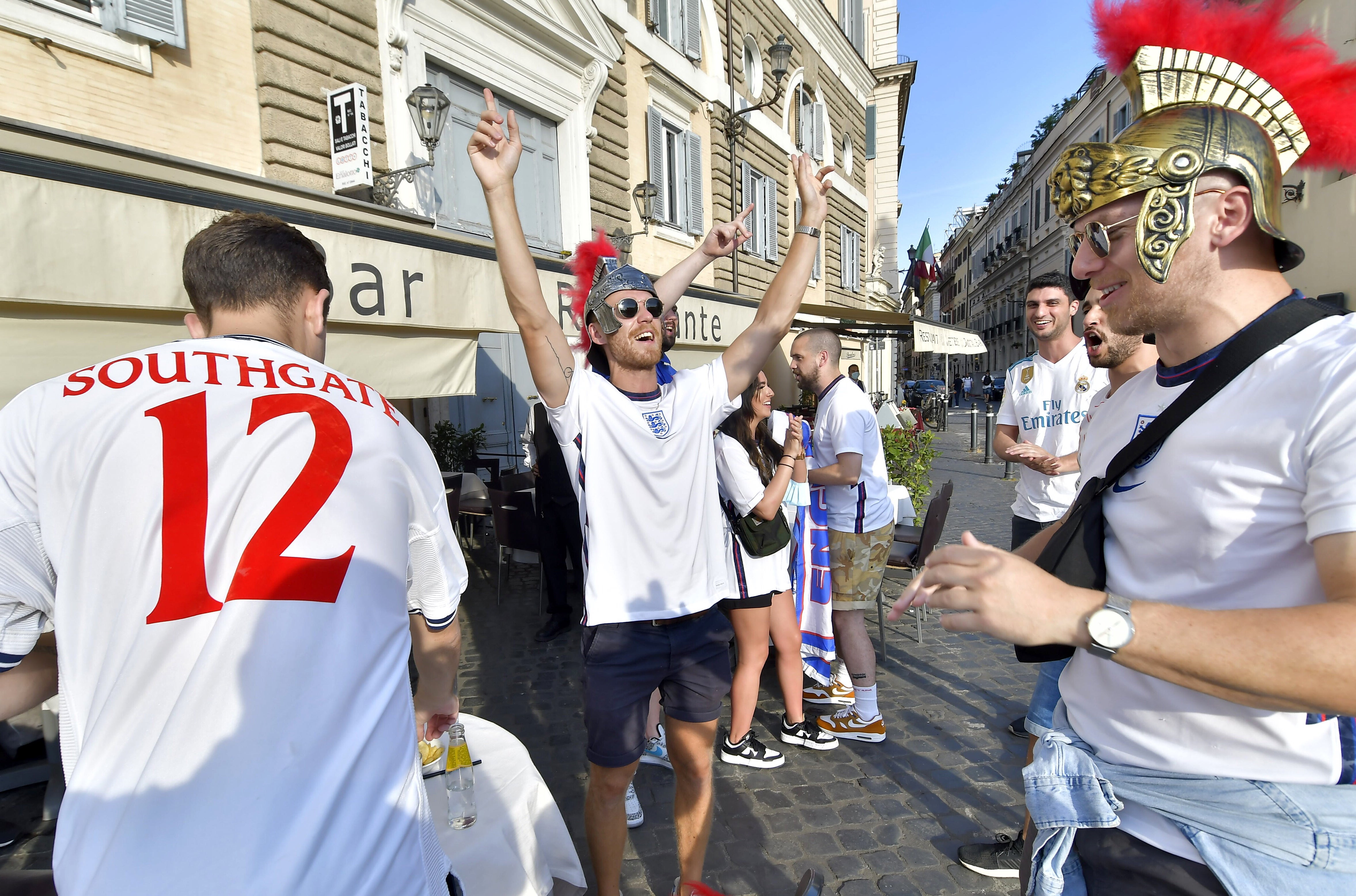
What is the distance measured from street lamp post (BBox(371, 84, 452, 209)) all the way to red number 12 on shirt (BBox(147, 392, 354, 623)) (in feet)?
21.4

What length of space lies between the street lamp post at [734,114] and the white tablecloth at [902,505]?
7349 mm

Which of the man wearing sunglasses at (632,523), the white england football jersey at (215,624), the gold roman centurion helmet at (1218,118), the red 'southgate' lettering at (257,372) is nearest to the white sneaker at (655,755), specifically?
the man wearing sunglasses at (632,523)

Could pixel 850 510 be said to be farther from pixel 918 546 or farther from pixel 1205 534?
pixel 1205 534

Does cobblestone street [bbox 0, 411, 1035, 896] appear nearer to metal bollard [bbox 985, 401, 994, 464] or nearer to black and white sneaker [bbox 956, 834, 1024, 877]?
black and white sneaker [bbox 956, 834, 1024, 877]

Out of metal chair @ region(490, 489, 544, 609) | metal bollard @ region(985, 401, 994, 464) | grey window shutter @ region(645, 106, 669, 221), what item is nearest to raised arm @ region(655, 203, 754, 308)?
metal chair @ region(490, 489, 544, 609)

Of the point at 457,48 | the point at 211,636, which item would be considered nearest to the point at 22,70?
the point at 457,48

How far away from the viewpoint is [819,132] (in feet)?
61.7

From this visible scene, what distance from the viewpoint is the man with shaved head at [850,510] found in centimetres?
383

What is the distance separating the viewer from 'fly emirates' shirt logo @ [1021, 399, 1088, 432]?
147 inches

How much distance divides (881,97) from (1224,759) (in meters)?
31.3

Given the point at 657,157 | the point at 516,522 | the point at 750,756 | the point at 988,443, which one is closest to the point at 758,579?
the point at 750,756

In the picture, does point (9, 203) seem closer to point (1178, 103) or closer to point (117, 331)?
point (117, 331)

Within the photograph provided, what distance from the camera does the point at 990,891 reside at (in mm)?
2670

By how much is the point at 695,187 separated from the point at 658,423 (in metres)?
11.8
